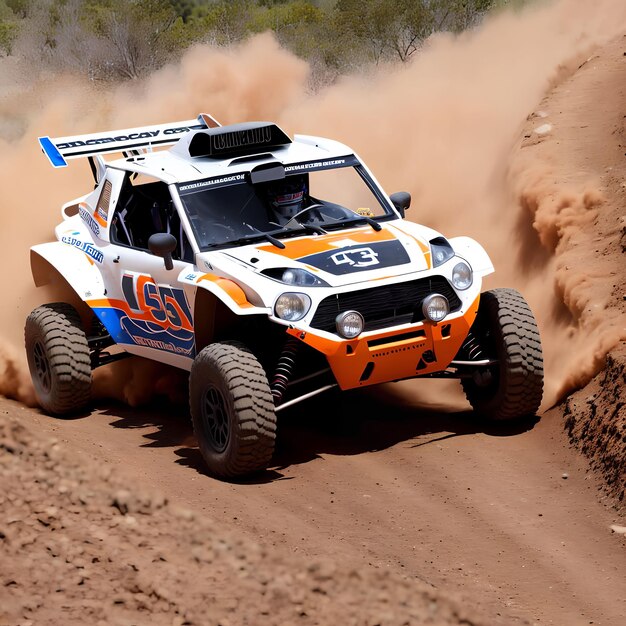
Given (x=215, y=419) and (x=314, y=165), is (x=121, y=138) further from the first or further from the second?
(x=215, y=419)

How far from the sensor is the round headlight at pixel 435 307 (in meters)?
7.61

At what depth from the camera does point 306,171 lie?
8750 millimetres

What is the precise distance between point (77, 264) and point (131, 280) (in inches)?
31.6

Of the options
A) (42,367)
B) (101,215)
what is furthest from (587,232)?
(42,367)

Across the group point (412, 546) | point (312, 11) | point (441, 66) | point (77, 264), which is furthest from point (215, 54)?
point (312, 11)

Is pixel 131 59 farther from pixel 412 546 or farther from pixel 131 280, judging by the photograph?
pixel 412 546

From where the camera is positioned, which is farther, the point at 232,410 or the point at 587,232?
the point at 587,232

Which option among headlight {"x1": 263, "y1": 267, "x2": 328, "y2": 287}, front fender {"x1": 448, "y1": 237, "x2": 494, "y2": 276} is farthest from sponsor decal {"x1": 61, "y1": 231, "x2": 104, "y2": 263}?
front fender {"x1": 448, "y1": 237, "x2": 494, "y2": 276}

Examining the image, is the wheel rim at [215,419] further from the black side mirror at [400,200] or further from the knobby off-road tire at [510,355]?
the black side mirror at [400,200]

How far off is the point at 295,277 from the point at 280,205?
1.19 metres

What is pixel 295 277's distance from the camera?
24.9 ft

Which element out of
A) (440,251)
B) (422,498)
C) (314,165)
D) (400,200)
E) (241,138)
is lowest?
(422,498)

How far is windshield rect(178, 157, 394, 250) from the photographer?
27.4 ft

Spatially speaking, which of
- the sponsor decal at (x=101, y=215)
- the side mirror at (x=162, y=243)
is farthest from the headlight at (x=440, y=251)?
the sponsor decal at (x=101, y=215)
